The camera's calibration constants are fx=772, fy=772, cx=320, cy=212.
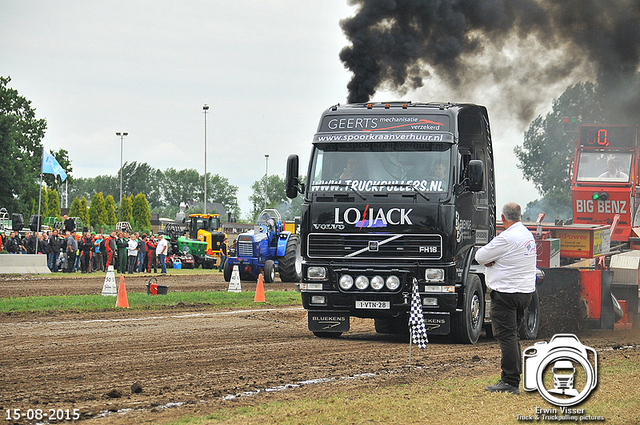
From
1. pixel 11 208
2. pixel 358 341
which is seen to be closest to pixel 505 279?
pixel 358 341

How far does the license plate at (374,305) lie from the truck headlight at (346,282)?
0.28m

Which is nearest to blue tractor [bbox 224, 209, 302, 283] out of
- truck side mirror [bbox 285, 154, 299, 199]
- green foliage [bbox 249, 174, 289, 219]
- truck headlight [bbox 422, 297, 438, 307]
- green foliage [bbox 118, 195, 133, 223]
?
truck side mirror [bbox 285, 154, 299, 199]

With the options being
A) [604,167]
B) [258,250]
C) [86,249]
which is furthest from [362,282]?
[86,249]

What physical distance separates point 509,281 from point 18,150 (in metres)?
63.4

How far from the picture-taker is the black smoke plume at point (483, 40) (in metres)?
18.9

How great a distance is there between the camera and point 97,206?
335 feet

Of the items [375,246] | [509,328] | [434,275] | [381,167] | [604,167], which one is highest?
[604,167]

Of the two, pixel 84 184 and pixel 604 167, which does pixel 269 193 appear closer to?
pixel 84 184

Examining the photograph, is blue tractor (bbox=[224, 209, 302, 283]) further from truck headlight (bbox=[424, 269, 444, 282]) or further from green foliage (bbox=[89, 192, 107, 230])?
green foliage (bbox=[89, 192, 107, 230])

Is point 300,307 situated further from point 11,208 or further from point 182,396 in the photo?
point 11,208

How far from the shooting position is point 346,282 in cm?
1160

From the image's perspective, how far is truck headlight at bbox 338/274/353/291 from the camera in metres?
11.6

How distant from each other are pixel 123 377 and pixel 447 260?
16.2 feet

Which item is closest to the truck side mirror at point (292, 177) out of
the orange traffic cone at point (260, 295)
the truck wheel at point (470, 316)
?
the truck wheel at point (470, 316)
